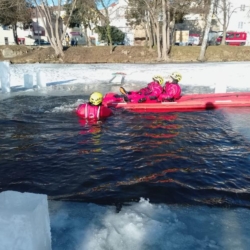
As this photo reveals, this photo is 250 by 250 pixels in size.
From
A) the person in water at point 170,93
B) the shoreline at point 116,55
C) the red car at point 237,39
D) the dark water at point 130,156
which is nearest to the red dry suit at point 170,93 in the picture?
the person in water at point 170,93

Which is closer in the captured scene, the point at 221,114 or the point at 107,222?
the point at 107,222

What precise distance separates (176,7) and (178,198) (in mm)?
22887

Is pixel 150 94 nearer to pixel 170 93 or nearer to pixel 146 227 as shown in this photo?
pixel 170 93

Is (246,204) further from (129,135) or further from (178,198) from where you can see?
(129,135)

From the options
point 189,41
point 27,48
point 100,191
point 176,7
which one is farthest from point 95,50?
point 100,191

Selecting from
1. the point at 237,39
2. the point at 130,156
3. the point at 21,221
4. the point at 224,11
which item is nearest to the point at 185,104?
the point at 130,156

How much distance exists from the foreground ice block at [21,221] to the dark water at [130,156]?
1957mm

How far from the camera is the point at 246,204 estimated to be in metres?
4.09

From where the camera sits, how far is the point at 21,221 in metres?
2.11

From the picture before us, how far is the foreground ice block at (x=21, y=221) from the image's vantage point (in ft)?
6.93

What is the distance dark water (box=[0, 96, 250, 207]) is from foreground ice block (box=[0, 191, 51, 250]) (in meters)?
1.96

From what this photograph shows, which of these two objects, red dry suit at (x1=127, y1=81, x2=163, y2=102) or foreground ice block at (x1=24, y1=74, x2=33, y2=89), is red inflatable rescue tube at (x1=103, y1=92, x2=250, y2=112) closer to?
red dry suit at (x1=127, y1=81, x2=163, y2=102)

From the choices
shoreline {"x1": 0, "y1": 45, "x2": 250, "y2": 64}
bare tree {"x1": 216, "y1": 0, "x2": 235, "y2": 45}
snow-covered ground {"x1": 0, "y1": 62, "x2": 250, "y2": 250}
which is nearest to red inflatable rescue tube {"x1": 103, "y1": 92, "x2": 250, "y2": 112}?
snow-covered ground {"x1": 0, "y1": 62, "x2": 250, "y2": 250}

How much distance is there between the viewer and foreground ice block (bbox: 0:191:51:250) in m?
2.11
